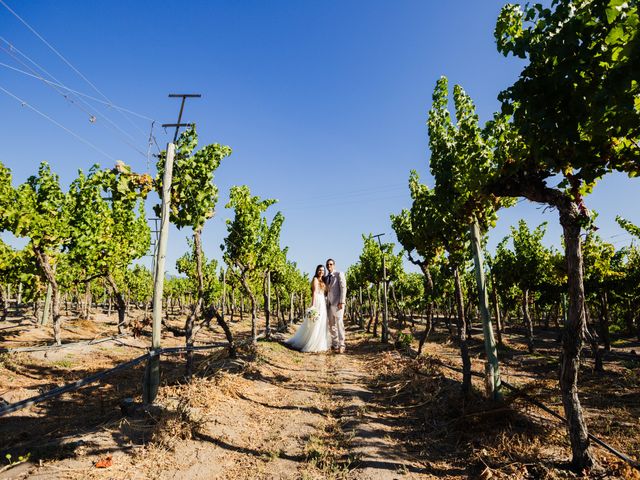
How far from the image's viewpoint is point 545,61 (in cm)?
374

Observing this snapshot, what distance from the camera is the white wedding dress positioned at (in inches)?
525

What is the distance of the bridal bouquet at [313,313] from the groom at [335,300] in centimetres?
53

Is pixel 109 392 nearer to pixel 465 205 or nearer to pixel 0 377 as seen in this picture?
pixel 0 377

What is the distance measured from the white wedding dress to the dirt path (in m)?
5.84

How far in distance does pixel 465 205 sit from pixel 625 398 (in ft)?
21.1

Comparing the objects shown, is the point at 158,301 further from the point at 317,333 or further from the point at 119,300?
the point at 119,300

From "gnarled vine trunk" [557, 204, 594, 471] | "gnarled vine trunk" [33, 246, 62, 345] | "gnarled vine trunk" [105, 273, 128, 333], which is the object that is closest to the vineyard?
"gnarled vine trunk" [557, 204, 594, 471]

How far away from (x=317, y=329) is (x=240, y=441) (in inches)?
347

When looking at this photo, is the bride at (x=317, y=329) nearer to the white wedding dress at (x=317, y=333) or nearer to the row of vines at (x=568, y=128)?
the white wedding dress at (x=317, y=333)

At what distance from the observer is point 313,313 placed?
13.1 metres

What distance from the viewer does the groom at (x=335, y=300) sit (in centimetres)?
1267

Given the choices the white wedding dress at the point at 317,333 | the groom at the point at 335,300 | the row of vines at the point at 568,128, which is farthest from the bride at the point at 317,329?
the row of vines at the point at 568,128

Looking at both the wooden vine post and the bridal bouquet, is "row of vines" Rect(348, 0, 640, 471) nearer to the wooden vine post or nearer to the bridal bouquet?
the wooden vine post

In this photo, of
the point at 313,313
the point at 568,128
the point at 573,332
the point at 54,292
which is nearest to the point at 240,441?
the point at 573,332
